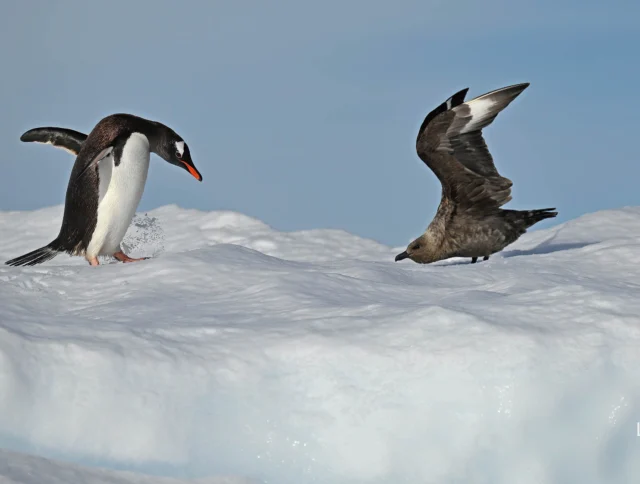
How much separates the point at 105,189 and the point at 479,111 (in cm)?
291

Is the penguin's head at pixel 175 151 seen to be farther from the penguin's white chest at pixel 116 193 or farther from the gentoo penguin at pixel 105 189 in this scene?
the penguin's white chest at pixel 116 193

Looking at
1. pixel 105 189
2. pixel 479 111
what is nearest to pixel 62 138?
pixel 105 189

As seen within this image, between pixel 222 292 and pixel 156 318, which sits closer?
pixel 156 318

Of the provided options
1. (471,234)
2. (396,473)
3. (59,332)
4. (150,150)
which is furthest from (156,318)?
(471,234)

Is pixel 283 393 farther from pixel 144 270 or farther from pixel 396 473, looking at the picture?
pixel 144 270

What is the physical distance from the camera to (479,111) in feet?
21.9

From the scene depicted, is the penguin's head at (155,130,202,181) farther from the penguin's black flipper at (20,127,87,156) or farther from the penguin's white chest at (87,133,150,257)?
the penguin's black flipper at (20,127,87,156)

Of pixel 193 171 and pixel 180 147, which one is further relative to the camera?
pixel 193 171

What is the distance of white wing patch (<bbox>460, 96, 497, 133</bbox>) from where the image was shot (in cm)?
661

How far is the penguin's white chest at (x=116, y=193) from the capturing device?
6.75 meters

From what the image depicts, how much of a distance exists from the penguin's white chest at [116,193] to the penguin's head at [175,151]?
263 millimetres

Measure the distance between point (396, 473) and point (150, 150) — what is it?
14.6 ft

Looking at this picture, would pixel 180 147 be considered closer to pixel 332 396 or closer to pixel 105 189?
pixel 105 189

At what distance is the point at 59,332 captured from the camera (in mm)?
3918
